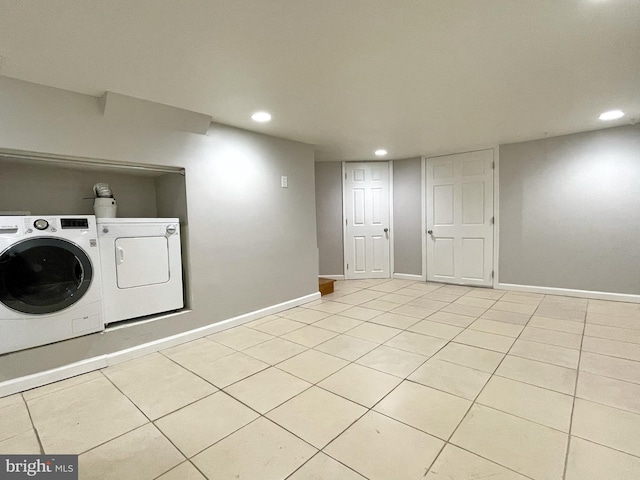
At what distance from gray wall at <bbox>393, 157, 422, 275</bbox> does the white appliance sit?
12.3 ft

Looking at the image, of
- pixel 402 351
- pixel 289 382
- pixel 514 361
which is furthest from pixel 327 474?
pixel 514 361

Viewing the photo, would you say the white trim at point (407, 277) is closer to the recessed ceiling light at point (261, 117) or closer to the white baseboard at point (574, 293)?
the white baseboard at point (574, 293)

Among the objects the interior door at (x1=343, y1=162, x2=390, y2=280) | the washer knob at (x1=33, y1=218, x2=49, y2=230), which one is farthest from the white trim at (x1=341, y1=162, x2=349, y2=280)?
the washer knob at (x1=33, y1=218, x2=49, y2=230)

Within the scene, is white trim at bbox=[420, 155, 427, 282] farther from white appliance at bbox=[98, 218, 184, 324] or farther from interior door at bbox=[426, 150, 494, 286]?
white appliance at bbox=[98, 218, 184, 324]

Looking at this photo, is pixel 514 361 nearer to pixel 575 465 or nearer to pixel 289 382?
pixel 575 465

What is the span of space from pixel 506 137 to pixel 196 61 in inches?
148

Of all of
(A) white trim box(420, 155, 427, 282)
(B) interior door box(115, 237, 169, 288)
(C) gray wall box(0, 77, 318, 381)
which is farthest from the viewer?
(A) white trim box(420, 155, 427, 282)

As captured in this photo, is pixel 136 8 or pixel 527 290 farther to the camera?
Answer: pixel 527 290

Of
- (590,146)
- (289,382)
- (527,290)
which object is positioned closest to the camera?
(289,382)

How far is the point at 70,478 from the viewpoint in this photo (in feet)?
4.20

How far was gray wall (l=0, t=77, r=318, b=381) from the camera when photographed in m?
1.99

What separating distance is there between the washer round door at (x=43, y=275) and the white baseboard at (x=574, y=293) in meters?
4.93

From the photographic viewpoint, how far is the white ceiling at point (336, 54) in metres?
1.42

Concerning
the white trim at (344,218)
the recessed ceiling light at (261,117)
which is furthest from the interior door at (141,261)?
the white trim at (344,218)
